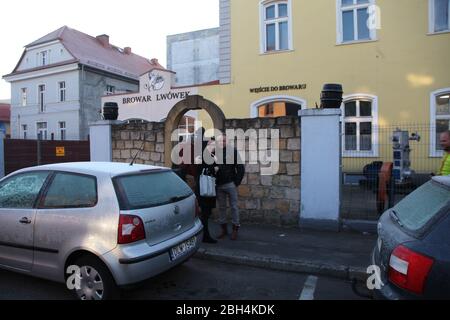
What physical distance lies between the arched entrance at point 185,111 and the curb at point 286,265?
9.81 ft

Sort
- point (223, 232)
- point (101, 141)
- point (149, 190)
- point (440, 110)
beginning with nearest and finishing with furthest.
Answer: point (149, 190), point (223, 232), point (101, 141), point (440, 110)

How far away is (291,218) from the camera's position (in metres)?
7.26

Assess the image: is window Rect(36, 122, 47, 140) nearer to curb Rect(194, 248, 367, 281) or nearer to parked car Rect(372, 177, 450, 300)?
curb Rect(194, 248, 367, 281)

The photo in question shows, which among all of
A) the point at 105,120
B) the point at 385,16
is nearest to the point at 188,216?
the point at 105,120

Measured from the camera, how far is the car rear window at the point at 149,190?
12.9ft

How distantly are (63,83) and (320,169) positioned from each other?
28092 millimetres

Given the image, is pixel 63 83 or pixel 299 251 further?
pixel 63 83

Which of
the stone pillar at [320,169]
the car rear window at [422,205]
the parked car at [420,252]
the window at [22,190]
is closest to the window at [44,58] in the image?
the stone pillar at [320,169]

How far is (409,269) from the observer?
2.66m

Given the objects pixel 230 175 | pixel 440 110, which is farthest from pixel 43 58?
pixel 230 175

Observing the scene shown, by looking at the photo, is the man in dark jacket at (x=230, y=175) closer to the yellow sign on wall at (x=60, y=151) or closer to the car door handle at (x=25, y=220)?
the car door handle at (x=25, y=220)

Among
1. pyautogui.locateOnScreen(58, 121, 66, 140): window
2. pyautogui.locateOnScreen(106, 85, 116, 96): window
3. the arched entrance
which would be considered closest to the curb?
the arched entrance

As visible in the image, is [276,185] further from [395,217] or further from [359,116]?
[359,116]

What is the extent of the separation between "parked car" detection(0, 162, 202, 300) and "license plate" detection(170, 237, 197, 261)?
0.4 inches
